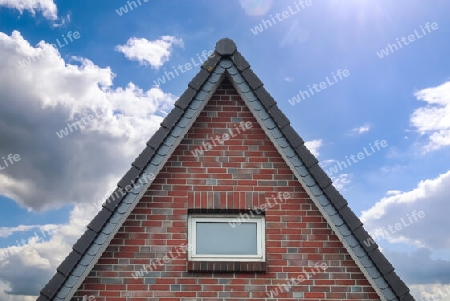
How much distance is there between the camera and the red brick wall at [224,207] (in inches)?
279

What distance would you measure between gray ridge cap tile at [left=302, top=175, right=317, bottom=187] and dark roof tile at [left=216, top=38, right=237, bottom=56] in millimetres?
1872

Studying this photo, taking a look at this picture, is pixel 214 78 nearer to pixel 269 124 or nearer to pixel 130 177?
pixel 269 124

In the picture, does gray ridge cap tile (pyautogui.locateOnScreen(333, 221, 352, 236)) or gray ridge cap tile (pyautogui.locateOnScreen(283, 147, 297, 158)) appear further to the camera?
gray ridge cap tile (pyautogui.locateOnScreen(283, 147, 297, 158))

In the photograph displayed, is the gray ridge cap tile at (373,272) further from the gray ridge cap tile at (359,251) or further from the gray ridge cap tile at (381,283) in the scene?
the gray ridge cap tile at (359,251)

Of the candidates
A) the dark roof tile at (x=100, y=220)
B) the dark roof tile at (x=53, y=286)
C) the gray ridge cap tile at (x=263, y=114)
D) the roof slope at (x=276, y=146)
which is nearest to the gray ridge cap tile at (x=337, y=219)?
the roof slope at (x=276, y=146)

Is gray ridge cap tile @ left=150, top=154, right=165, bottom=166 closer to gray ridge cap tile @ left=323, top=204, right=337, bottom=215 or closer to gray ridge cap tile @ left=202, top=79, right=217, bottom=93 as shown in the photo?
gray ridge cap tile @ left=202, top=79, right=217, bottom=93

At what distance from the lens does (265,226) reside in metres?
7.33

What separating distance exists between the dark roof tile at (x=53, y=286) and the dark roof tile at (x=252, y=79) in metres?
3.26

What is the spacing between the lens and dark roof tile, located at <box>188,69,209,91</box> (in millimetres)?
7359

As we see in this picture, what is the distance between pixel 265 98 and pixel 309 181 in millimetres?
1190

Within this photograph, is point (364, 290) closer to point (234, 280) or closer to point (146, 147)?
point (234, 280)

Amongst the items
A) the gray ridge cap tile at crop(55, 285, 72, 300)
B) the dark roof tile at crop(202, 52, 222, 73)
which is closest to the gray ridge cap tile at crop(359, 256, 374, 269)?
the dark roof tile at crop(202, 52, 222, 73)

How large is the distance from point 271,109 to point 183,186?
4.89 ft

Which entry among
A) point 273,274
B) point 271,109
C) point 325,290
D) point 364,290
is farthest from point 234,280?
point 271,109
